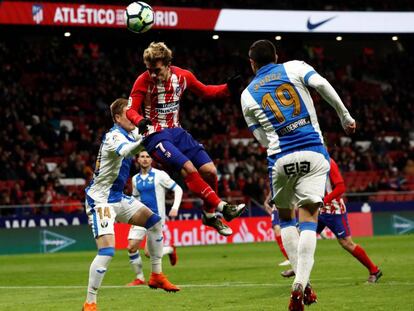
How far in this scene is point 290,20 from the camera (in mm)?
35844

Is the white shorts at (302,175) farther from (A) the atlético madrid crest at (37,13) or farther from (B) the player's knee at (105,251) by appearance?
(A) the atlético madrid crest at (37,13)

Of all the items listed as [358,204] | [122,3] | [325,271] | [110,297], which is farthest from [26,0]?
[110,297]

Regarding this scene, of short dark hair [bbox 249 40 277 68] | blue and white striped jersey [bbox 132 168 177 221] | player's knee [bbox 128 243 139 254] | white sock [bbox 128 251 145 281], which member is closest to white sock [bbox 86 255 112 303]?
short dark hair [bbox 249 40 277 68]

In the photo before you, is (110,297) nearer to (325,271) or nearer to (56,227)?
(325,271)

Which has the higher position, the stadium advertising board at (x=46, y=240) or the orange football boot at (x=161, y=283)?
the orange football boot at (x=161, y=283)

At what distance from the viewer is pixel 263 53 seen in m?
9.41

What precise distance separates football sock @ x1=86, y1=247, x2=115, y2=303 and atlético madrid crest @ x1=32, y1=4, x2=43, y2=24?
21.7m

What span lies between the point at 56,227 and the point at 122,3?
9.96 meters

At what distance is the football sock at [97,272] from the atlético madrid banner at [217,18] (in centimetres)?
2122

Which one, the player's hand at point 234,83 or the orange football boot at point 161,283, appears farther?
the orange football boot at point 161,283

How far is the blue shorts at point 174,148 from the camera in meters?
11.0

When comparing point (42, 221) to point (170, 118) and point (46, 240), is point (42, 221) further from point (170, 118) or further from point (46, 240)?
point (170, 118)

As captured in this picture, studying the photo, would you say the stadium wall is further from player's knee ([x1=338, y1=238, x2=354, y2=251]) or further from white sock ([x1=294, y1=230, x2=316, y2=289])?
white sock ([x1=294, y1=230, x2=316, y2=289])

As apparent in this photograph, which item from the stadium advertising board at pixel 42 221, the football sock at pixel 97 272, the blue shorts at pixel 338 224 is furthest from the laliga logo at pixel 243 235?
the football sock at pixel 97 272
